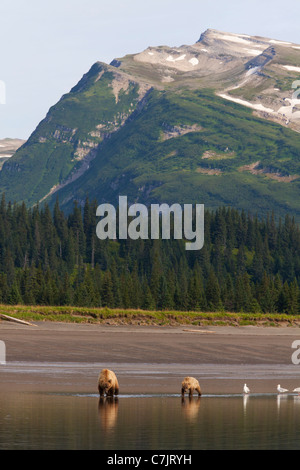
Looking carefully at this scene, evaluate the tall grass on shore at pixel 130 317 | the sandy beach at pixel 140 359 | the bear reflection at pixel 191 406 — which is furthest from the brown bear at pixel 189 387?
the tall grass on shore at pixel 130 317

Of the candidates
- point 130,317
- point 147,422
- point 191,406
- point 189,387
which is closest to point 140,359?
point 189,387

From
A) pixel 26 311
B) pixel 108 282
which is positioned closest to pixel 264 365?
pixel 26 311

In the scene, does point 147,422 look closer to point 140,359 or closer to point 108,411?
point 108,411

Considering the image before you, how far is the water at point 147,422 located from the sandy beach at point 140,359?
10.4ft

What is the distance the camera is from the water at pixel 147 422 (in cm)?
2400

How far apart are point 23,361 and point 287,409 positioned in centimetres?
2193

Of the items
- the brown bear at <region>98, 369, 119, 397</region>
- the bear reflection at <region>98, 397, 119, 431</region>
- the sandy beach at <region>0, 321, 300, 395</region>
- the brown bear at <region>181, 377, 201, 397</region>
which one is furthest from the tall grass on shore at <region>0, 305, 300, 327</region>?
the bear reflection at <region>98, 397, 119, 431</region>

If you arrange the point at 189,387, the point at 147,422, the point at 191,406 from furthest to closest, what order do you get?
1. the point at 189,387
2. the point at 191,406
3. the point at 147,422

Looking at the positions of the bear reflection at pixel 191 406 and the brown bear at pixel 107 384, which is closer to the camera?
the bear reflection at pixel 191 406

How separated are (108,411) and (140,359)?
2513 centimetres

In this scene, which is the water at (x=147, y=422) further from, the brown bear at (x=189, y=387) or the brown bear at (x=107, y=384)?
the brown bear at (x=107, y=384)

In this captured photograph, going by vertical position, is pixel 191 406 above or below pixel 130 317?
above

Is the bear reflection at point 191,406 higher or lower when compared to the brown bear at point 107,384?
lower

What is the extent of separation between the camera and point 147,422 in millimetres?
28016
